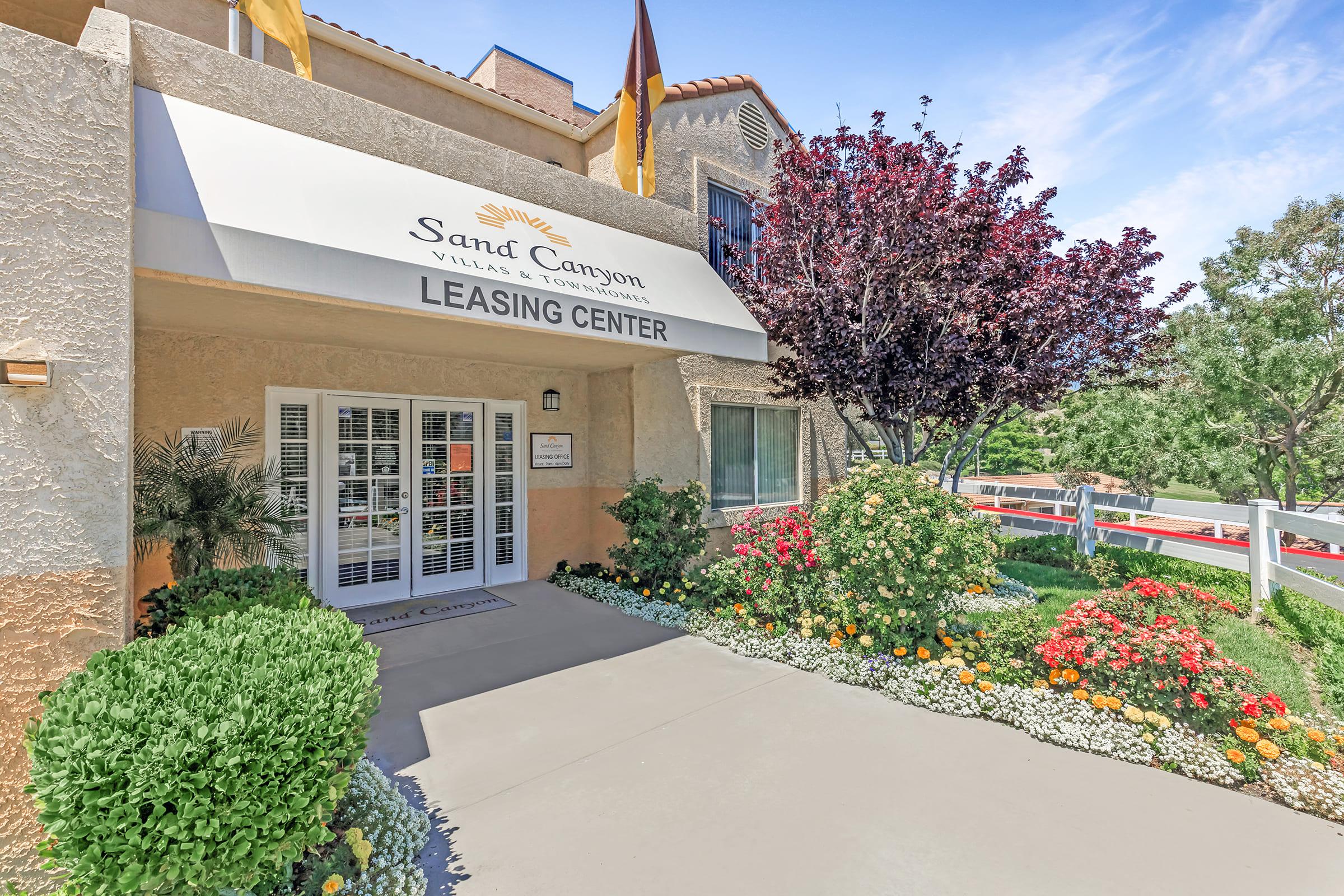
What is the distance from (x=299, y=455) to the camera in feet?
23.2

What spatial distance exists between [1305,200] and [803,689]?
21886 mm

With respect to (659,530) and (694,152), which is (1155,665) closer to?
(659,530)

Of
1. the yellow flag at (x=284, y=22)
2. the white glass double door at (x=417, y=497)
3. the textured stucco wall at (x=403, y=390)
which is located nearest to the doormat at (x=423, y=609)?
the white glass double door at (x=417, y=497)

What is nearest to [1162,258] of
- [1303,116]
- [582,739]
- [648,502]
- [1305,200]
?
[1303,116]

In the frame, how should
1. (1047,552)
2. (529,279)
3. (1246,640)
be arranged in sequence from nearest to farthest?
(529,279)
(1246,640)
(1047,552)

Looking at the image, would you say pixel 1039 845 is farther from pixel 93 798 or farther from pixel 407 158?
pixel 407 158

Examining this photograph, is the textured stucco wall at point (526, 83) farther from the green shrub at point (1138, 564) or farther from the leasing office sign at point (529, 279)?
the green shrub at point (1138, 564)

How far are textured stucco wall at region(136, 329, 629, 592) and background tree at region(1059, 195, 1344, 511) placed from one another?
38.9 feet

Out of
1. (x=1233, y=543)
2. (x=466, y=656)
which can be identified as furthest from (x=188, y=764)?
(x=1233, y=543)

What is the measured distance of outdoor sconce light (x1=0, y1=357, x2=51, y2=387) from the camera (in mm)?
2873

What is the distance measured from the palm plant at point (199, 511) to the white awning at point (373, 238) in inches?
77.1

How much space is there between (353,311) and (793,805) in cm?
538

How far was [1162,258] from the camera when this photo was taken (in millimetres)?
8609

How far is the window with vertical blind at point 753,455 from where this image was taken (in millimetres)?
10133
